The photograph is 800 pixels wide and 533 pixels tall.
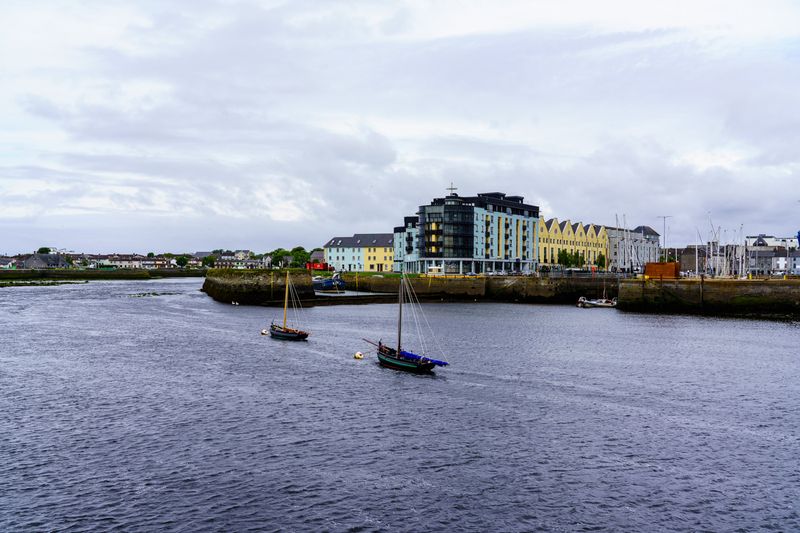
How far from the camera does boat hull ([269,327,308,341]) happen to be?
70625 mm

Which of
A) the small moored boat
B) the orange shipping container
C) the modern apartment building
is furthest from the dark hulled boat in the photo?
the modern apartment building

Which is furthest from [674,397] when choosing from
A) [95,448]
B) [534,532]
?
[95,448]

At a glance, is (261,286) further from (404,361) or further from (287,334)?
(404,361)

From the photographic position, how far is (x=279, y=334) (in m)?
71.9

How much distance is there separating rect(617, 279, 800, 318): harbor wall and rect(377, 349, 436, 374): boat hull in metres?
69.8

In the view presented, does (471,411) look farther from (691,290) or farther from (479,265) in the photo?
(479,265)

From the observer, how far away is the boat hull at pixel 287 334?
232 ft

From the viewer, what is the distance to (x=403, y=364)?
177 feet

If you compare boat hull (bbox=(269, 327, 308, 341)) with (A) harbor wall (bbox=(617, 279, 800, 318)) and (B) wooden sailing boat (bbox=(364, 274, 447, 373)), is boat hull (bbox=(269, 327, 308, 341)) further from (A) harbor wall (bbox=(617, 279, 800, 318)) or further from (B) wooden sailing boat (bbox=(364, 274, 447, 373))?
(A) harbor wall (bbox=(617, 279, 800, 318))

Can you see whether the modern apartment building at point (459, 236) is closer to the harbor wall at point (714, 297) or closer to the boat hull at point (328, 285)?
the boat hull at point (328, 285)

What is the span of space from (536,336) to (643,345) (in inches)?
489

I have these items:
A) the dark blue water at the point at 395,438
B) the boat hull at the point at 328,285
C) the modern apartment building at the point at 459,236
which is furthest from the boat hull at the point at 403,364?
the modern apartment building at the point at 459,236

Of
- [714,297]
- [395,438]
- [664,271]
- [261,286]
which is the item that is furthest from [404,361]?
[664,271]

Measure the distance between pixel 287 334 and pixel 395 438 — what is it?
38224mm
